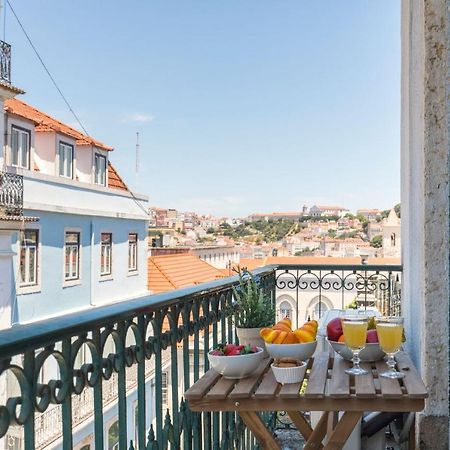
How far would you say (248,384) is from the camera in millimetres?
1430

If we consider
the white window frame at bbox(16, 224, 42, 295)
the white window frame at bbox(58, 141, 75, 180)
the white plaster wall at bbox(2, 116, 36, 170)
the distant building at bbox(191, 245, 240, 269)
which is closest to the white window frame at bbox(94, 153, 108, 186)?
the white window frame at bbox(58, 141, 75, 180)

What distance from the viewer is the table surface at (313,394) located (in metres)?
1.30

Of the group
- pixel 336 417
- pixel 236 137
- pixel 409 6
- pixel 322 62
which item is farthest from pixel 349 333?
pixel 236 137

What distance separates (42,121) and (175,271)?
6.59 meters

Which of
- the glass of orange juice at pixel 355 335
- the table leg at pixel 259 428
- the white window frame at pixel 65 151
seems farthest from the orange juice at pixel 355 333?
the white window frame at pixel 65 151

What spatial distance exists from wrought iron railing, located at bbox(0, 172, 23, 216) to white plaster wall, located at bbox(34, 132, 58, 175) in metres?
1.76

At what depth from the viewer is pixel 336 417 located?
192 cm

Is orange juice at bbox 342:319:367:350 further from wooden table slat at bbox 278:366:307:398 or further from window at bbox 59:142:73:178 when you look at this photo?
→ window at bbox 59:142:73:178

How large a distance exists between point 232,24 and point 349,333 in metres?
27.6

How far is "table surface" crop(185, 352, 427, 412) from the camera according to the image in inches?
51.1

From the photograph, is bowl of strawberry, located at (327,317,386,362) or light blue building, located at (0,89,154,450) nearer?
bowl of strawberry, located at (327,317,386,362)

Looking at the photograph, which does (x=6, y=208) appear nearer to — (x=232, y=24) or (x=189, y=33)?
(x=232, y=24)

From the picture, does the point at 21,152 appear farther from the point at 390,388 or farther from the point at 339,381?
the point at 390,388

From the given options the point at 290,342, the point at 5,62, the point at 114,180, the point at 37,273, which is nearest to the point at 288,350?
the point at 290,342
